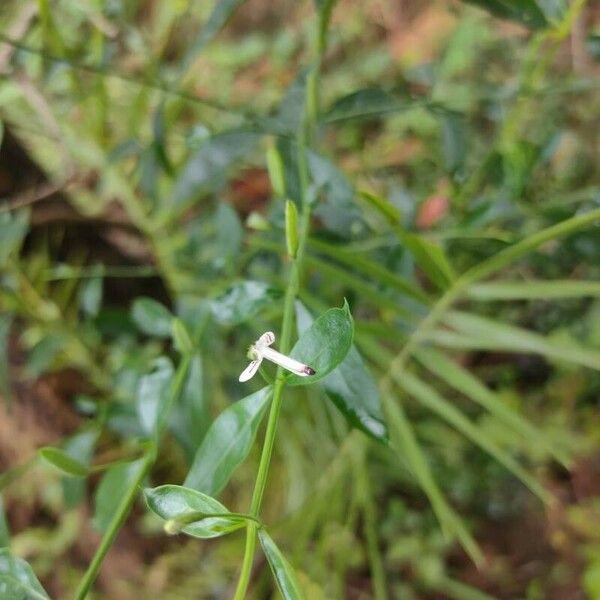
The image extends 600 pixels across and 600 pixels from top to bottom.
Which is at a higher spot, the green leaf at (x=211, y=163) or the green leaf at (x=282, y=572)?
the green leaf at (x=211, y=163)

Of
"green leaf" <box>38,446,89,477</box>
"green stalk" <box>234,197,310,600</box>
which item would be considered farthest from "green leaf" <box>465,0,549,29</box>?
"green leaf" <box>38,446,89,477</box>

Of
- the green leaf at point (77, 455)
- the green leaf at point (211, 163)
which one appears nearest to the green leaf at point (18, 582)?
the green leaf at point (77, 455)

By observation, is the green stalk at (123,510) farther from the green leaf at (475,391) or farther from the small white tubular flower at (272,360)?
the green leaf at (475,391)

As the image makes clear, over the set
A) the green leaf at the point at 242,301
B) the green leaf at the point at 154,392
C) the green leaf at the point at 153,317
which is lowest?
the green leaf at the point at 154,392

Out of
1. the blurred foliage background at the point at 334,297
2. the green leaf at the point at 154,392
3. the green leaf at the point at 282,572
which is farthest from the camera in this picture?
the blurred foliage background at the point at 334,297

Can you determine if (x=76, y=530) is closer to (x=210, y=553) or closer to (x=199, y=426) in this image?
(x=210, y=553)

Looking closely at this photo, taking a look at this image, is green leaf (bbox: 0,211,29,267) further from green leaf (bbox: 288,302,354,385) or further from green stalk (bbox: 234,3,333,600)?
green leaf (bbox: 288,302,354,385)

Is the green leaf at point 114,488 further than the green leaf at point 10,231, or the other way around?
the green leaf at point 10,231

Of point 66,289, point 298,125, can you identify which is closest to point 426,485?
point 298,125
